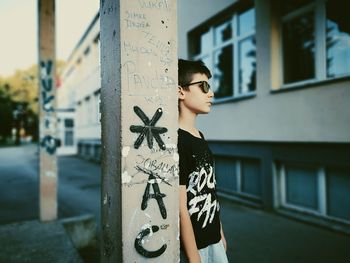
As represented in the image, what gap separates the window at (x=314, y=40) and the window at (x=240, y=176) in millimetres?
1905

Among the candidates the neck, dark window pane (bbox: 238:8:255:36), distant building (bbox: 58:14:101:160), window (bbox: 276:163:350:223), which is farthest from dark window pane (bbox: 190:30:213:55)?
distant building (bbox: 58:14:101:160)

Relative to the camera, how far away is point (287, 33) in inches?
236

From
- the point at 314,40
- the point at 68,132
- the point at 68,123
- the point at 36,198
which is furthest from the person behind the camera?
the point at 68,132

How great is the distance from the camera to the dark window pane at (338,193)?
4.82 metres

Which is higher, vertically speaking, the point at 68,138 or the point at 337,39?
the point at 337,39

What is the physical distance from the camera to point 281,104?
5695 mm

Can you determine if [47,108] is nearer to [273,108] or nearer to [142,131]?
[142,131]

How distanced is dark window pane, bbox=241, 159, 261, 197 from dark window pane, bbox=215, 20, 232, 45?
3074 mm

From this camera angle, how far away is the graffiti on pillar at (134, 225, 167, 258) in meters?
1.64

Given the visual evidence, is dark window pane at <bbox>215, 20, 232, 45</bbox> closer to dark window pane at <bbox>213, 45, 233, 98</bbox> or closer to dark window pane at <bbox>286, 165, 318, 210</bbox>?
dark window pane at <bbox>213, 45, 233, 98</bbox>

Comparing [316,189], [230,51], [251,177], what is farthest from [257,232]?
[230,51]

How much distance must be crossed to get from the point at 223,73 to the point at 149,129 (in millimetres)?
6562

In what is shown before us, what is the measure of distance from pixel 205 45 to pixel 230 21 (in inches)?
48.5

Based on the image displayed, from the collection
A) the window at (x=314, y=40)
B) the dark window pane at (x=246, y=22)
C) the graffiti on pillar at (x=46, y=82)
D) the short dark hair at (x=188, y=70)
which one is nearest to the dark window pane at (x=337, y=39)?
the window at (x=314, y=40)
